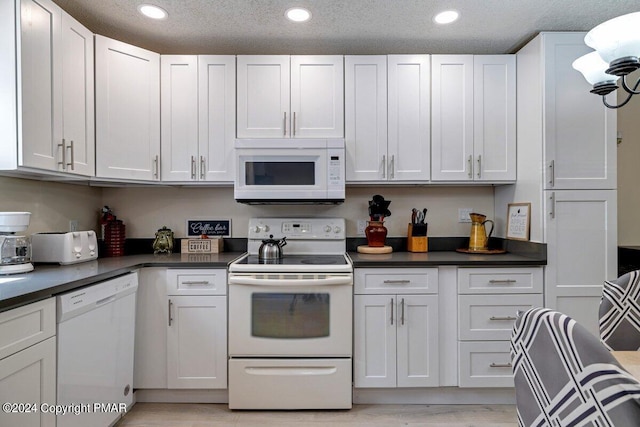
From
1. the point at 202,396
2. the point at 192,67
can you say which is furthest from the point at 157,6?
the point at 202,396

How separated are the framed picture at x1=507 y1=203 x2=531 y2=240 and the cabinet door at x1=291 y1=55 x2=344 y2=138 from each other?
4.30ft

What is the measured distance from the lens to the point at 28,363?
1.20 m

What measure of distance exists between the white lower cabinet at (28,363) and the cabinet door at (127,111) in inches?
41.6

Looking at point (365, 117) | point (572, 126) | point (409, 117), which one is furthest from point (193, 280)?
point (572, 126)

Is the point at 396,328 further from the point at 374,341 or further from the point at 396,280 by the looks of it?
the point at 396,280

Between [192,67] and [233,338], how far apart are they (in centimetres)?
182

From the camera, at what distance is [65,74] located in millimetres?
1794

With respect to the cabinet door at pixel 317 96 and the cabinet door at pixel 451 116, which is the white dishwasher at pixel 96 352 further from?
the cabinet door at pixel 451 116

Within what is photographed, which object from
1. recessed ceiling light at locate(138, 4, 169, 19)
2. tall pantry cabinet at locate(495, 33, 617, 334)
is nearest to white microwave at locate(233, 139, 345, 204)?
recessed ceiling light at locate(138, 4, 169, 19)

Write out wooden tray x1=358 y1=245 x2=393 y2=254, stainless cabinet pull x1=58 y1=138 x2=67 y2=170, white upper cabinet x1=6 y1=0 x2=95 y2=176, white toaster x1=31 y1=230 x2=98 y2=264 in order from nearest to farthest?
white upper cabinet x1=6 y1=0 x2=95 y2=176, stainless cabinet pull x1=58 y1=138 x2=67 y2=170, white toaster x1=31 y1=230 x2=98 y2=264, wooden tray x1=358 y1=245 x2=393 y2=254

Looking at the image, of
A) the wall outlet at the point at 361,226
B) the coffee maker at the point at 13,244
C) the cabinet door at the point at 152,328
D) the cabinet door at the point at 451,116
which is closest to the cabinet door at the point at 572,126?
the cabinet door at the point at 451,116

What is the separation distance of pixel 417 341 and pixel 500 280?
63cm

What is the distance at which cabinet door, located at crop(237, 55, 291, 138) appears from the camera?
229 centimetres

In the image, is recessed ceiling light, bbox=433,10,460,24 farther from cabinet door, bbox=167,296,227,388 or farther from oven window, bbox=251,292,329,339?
cabinet door, bbox=167,296,227,388
